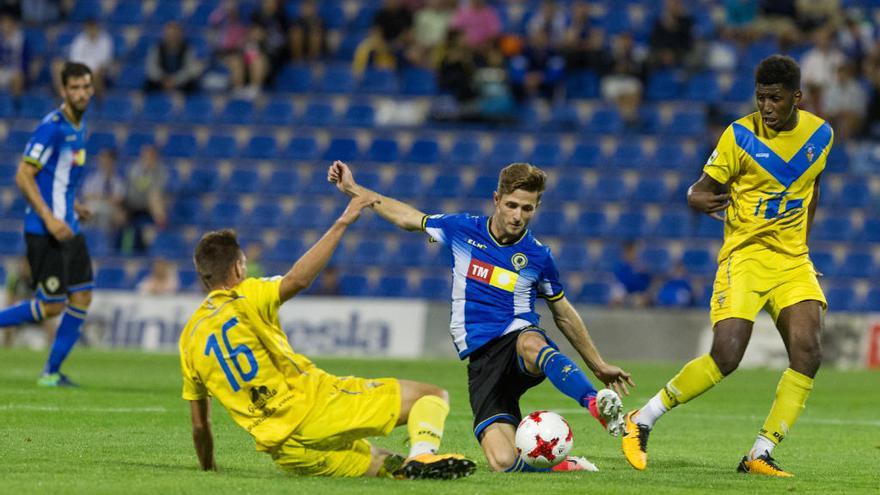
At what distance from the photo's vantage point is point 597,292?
22.4 meters

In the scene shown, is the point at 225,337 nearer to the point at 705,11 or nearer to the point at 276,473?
the point at 276,473

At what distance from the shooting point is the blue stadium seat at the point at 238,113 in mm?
25297

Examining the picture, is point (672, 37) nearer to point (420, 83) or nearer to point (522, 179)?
point (420, 83)

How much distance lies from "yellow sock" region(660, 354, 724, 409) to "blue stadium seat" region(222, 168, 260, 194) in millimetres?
16765

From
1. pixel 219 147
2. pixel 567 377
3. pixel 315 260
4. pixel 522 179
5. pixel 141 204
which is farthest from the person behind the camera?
pixel 219 147

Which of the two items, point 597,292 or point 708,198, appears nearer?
point 708,198

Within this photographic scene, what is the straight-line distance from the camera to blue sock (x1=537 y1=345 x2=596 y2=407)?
7625 mm

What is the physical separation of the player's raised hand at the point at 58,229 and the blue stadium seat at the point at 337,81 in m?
13.1

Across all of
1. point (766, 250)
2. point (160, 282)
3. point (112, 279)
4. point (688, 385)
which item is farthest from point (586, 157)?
point (688, 385)

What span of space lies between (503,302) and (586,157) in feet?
51.5

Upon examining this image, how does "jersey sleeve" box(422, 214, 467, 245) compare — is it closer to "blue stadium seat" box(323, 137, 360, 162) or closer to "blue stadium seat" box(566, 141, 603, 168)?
"blue stadium seat" box(566, 141, 603, 168)

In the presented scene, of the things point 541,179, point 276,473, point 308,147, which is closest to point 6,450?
point 276,473

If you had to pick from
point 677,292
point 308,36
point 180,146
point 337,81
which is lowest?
point 677,292

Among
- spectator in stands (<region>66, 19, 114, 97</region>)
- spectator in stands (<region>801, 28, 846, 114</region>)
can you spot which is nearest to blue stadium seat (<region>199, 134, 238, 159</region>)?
spectator in stands (<region>66, 19, 114, 97</region>)
